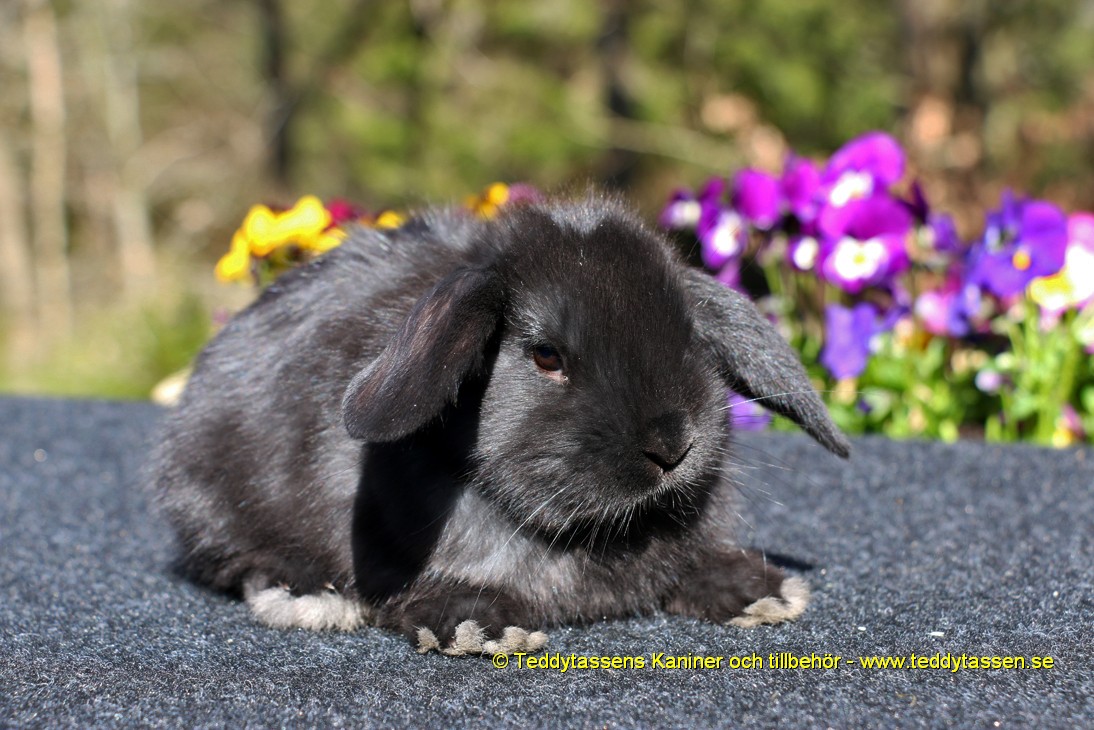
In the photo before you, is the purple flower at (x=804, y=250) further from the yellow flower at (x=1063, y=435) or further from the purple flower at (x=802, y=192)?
the yellow flower at (x=1063, y=435)

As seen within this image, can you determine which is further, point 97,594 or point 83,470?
point 83,470

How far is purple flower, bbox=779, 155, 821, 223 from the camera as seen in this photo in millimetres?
→ 4488

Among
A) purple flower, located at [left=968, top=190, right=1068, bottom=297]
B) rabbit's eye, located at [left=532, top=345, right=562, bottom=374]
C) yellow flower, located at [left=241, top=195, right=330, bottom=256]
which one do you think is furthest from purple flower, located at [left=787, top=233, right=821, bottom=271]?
rabbit's eye, located at [left=532, top=345, right=562, bottom=374]

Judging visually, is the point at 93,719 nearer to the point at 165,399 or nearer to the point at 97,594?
the point at 97,594

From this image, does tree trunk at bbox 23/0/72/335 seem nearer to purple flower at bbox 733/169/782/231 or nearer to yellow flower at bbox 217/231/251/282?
yellow flower at bbox 217/231/251/282

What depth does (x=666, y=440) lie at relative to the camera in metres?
2.04

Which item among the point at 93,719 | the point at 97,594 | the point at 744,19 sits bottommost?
the point at 97,594

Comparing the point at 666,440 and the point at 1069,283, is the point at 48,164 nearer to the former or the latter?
the point at 1069,283

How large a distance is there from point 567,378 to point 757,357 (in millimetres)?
540

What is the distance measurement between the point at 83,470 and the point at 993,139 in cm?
1195

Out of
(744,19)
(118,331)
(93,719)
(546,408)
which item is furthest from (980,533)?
(744,19)

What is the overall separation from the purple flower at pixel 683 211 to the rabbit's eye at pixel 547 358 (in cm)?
295

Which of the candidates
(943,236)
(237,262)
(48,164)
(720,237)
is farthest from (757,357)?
(48,164)

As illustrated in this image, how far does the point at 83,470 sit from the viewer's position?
419 centimetres
